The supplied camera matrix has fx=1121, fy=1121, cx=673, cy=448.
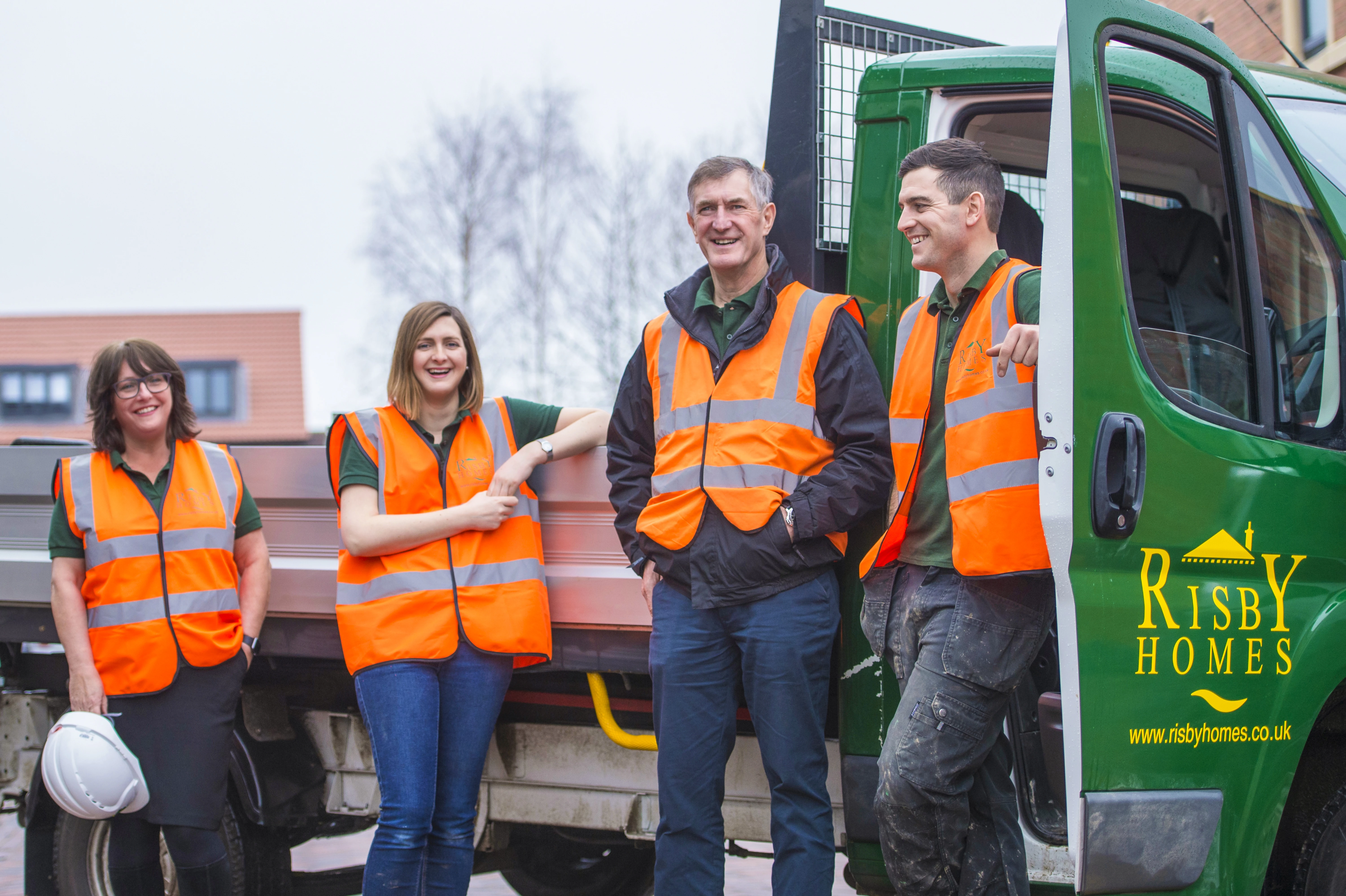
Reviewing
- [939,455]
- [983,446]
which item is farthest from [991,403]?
[939,455]

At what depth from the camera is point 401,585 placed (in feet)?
9.53

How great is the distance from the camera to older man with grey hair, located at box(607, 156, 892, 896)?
2.58m

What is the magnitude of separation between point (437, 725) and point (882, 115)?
6.25 ft

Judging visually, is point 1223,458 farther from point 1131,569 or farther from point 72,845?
point 72,845

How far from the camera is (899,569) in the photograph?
2.55 metres

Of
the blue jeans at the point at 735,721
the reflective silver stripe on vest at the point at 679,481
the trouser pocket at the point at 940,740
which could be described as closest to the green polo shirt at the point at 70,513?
the reflective silver stripe on vest at the point at 679,481

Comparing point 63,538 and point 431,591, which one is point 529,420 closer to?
point 431,591

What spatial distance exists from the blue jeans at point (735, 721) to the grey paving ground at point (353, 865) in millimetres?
1743

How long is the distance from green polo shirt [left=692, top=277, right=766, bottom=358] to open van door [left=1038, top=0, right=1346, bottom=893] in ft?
2.56

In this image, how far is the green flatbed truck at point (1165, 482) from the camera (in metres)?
2.19

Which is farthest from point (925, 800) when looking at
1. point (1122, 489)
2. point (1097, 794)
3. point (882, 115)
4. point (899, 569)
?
point (882, 115)

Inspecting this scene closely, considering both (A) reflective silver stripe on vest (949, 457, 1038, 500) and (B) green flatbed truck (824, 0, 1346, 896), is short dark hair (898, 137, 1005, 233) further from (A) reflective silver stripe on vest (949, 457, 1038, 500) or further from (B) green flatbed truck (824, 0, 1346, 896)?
(A) reflective silver stripe on vest (949, 457, 1038, 500)

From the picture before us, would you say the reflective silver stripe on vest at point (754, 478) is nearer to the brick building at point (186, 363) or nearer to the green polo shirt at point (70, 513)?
the green polo shirt at point (70, 513)

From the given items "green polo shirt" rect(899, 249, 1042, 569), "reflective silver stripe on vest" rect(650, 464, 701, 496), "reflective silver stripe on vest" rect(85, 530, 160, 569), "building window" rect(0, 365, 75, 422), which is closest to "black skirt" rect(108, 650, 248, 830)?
"reflective silver stripe on vest" rect(85, 530, 160, 569)
